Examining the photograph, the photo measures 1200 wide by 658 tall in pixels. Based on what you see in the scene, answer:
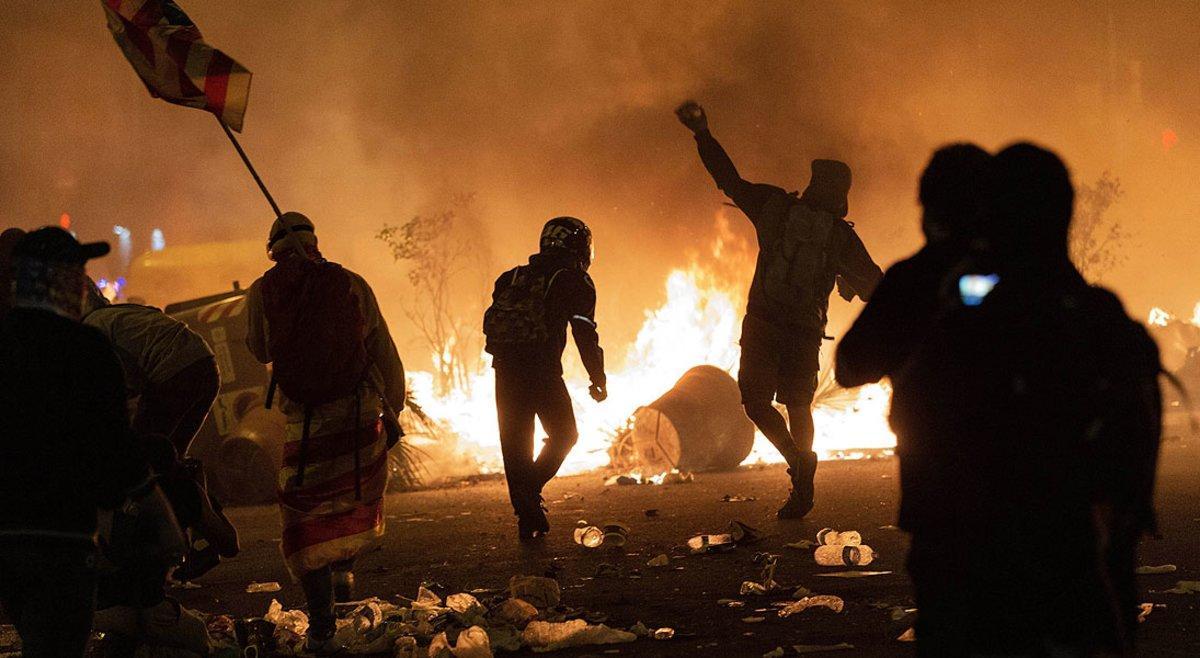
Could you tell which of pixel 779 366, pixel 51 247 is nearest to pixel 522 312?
pixel 779 366

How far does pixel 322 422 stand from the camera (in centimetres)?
504

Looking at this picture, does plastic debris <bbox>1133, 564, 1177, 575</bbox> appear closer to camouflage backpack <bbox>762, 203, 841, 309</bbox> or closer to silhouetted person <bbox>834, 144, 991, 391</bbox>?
camouflage backpack <bbox>762, 203, 841, 309</bbox>

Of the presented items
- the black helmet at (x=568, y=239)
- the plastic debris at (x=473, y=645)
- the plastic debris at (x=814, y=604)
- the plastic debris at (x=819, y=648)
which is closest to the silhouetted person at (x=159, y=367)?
the plastic debris at (x=473, y=645)

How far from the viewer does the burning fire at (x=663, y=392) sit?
1343cm

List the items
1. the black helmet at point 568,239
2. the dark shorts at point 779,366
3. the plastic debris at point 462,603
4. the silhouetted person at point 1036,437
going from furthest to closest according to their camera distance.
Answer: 1. the dark shorts at point 779,366
2. the black helmet at point 568,239
3. the plastic debris at point 462,603
4. the silhouetted person at point 1036,437

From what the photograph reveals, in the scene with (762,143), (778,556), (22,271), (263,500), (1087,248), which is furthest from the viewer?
(1087,248)

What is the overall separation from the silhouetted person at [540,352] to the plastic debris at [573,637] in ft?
9.15

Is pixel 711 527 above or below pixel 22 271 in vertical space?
below

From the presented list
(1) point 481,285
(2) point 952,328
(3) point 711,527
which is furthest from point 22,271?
(1) point 481,285

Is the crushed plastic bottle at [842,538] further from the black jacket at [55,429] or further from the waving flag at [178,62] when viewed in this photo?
the black jacket at [55,429]

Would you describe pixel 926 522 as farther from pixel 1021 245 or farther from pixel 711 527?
pixel 711 527

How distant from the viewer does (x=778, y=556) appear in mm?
6473

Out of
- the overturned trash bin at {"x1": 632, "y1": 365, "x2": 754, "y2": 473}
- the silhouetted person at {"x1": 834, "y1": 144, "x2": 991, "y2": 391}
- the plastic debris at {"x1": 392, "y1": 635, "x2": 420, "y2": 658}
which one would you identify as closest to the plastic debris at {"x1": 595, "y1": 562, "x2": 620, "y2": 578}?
the plastic debris at {"x1": 392, "y1": 635, "x2": 420, "y2": 658}

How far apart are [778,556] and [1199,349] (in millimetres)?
10656
